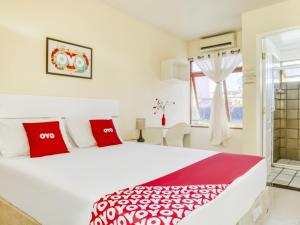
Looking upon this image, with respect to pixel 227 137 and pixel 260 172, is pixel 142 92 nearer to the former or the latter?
pixel 227 137

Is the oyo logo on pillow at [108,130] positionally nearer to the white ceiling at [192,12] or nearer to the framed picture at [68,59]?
the framed picture at [68,59]

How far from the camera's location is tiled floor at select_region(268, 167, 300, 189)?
10.5 ft

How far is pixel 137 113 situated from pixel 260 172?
242cm

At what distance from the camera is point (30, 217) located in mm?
1530

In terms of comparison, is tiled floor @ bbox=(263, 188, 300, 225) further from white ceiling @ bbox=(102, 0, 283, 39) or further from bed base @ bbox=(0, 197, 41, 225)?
white ceiling @ bbox=(102, 0, 283, 39)

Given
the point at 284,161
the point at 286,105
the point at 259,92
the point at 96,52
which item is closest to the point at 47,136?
the point at 96,52

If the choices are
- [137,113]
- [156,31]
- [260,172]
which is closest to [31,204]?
[260,172]

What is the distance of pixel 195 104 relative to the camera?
5535mm

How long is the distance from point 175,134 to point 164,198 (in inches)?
106

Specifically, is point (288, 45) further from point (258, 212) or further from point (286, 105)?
point (258, 212)

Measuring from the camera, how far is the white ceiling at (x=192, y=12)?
345 cm

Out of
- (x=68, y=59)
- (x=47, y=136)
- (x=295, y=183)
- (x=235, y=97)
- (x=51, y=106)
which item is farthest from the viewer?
(x=235, y=97)

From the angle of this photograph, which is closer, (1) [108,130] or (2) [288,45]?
(1) [108,130]

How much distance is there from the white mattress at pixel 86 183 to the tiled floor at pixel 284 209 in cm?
38
